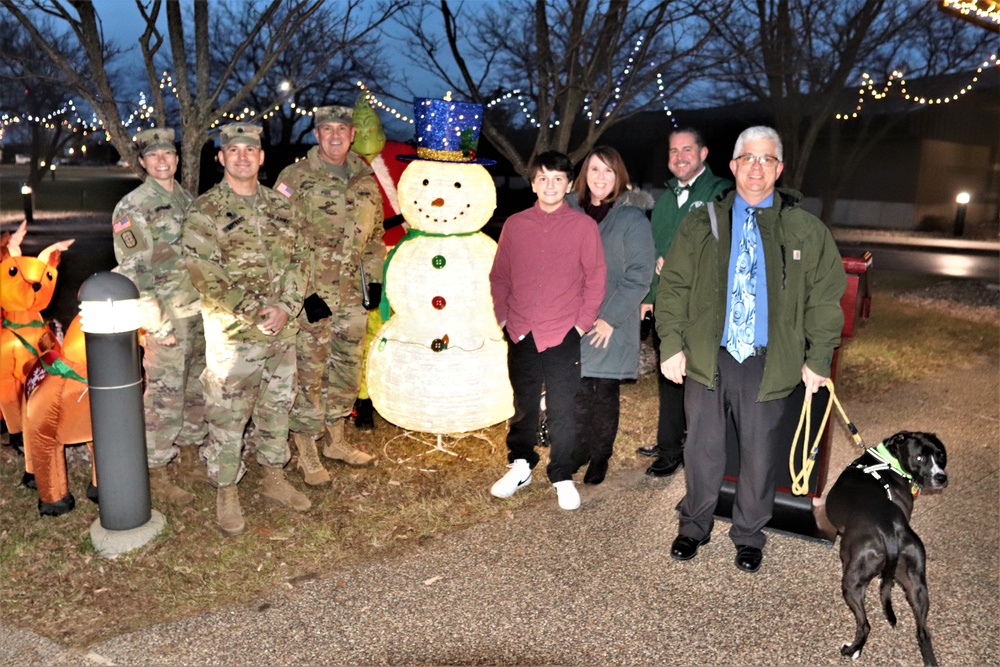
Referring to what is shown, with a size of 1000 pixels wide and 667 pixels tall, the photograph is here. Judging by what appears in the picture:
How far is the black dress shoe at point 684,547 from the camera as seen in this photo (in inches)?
163

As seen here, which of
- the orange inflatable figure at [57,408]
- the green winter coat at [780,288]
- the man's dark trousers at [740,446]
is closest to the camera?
the green winter coat at [780,288]

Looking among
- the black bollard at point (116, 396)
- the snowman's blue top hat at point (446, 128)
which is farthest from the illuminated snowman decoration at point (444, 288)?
the black bollard at point (116, 396)

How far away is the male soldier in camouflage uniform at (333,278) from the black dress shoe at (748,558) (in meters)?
2.38

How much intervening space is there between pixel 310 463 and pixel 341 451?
1.29ft

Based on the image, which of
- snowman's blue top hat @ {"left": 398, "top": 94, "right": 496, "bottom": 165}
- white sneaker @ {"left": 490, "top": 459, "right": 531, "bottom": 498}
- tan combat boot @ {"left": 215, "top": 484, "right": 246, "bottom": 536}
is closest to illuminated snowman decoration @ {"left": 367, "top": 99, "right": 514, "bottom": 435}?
snowman's blue top hat @ {"left": 398, "top": 94, "right": 496, "bottom": 165}

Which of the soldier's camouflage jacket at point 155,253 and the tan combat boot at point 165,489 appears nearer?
the soldier's camouflage jacket at point 155,253

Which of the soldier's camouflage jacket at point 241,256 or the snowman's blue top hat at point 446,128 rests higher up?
the snowman's blue top hat at point 446,128

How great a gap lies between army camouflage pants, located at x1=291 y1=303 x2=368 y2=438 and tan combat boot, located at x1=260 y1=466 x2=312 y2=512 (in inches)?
14.4

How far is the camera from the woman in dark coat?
465 cm

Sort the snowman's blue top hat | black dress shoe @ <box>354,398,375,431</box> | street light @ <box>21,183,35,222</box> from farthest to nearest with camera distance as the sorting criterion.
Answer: street light @ <box>21,183,35,222</box>, black dress shoe @ <box>354,398,375,431</box>, the snowman's blue top hat

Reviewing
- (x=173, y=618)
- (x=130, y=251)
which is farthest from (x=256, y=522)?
(x=130, y=251)

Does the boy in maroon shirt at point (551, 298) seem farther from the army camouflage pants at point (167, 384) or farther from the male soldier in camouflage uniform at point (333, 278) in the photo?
the army camouflage pants at point (167, 384)

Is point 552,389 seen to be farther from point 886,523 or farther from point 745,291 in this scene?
point 886,523

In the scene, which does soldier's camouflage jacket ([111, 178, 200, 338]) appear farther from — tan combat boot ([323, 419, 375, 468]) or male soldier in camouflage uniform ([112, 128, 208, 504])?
tan combat boot ([323, 419, 375, 468])
